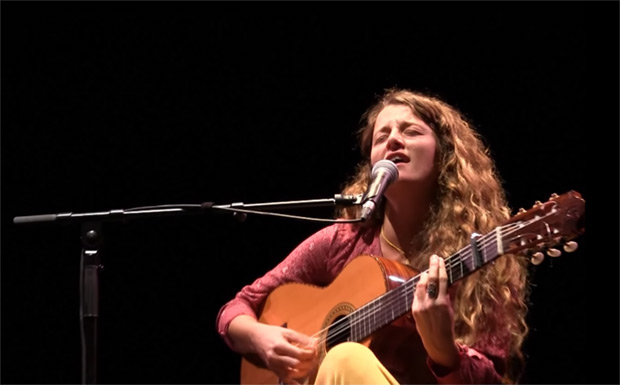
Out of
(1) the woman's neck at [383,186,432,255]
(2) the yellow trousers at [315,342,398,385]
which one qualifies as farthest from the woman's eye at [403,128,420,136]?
(2) the yellow trousers at [315,342,398,385]

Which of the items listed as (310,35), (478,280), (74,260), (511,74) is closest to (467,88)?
(511,74)

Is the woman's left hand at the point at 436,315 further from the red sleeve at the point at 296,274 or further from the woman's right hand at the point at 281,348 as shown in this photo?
the red sleeve at the point at 296,274

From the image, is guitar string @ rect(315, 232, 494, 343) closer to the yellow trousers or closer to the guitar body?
the guitar body

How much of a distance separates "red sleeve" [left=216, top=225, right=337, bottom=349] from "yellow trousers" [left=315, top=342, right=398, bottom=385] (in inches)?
30.7

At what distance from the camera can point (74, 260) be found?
3.23 metres

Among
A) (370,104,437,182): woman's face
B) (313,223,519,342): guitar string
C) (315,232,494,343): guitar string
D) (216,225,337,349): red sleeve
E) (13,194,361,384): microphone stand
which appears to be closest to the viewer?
(13,194,361,384): microphone stand

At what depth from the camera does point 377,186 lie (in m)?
1.84

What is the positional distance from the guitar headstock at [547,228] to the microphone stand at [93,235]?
1.36 feet

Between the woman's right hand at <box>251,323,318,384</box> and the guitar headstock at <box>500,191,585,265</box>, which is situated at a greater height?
the guitar headstock at <box>500,191,585,265</box>

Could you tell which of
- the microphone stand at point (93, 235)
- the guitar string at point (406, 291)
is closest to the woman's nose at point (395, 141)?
the guitar string at point (406, 291)

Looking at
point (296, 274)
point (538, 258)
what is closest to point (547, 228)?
point (538, 258)

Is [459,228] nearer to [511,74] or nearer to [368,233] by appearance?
[368,233]

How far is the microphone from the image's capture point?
1.75m

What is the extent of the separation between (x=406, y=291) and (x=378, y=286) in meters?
0.15
